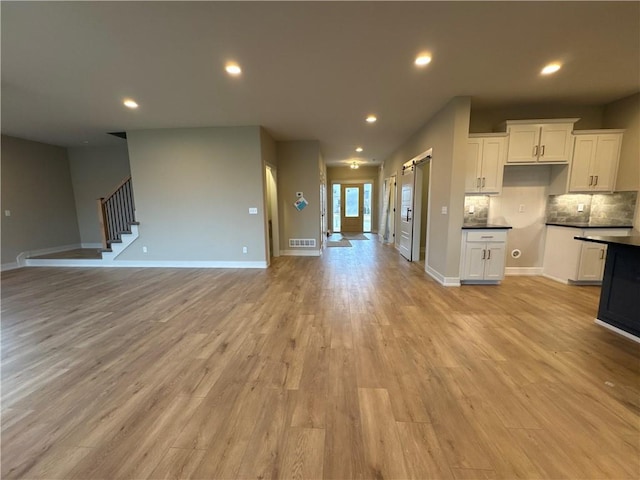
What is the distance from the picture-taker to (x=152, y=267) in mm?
5422

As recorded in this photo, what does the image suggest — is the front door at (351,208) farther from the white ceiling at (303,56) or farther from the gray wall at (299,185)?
the white ceiling at (303,56)

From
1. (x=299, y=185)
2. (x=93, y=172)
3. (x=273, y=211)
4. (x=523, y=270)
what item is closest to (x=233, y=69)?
(x=299, y=185)

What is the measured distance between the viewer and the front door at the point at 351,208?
11.2 meters

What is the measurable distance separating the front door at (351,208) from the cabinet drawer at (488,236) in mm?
7466

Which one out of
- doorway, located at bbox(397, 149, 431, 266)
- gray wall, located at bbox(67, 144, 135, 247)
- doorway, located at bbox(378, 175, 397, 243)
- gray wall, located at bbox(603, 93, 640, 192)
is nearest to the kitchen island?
gray wall, located at bbox(603, 93, 640, 192)

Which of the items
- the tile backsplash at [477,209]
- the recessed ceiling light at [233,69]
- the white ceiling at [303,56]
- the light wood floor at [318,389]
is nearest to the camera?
the light wood floor at [318,389]

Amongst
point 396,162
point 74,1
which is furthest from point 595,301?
point 74,1

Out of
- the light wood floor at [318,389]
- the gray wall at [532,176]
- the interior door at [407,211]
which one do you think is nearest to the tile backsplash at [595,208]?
the gray wall at [532,176]

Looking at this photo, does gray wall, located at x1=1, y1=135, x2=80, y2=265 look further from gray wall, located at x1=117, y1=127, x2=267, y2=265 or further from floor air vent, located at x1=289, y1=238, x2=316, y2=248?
floor air vent, located at x1=289, y1=238, x2=316, y2=248

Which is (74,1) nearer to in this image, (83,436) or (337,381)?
(83,436)

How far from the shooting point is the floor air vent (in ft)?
21.2

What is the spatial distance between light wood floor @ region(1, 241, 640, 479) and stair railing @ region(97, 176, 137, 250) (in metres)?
2.32

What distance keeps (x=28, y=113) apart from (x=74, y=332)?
418 cm

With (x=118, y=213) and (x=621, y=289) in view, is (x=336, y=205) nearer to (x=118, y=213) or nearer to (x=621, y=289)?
(x=118, y=213)
